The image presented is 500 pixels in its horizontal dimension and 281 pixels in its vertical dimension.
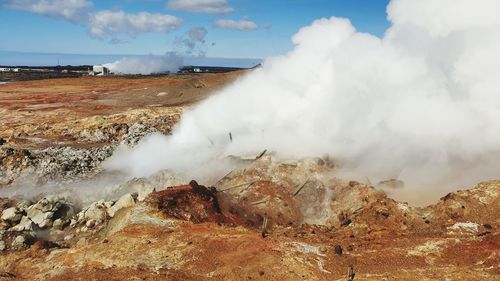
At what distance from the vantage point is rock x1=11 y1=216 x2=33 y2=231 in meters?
15.6

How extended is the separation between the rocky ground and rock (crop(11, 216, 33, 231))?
0.07 meters

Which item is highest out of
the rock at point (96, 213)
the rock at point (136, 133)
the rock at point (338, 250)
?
the rock at point (136, 133)

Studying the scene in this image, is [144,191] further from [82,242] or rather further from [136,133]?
[136,133]

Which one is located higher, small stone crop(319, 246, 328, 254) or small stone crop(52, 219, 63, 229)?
small stone crop(319, 246, 328, 254)

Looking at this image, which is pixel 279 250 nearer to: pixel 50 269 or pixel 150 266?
pixel 150 266

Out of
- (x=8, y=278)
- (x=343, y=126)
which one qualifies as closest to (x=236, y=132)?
(x=343, y=126)

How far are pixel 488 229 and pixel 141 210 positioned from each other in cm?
1023

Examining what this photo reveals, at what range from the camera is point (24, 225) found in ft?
51.7

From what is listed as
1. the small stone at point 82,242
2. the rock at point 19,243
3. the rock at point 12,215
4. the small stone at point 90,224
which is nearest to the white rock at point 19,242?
the rock at point 19,243

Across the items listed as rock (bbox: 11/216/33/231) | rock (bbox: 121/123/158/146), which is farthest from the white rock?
rock (bbox: 121/123/158/146)

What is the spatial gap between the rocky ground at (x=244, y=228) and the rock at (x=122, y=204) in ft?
0.12

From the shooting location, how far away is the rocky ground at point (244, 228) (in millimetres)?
11359

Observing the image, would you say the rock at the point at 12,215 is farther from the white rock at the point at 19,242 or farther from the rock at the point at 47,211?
the white rock at the point at 19,242

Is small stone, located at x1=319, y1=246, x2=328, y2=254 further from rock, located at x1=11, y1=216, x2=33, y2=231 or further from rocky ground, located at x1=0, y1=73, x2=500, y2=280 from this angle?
rock, located at x1=11, y1=216, x2=33, y2=231
